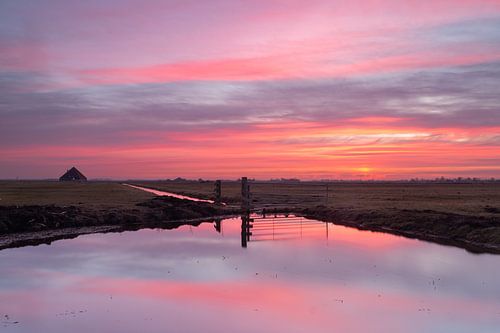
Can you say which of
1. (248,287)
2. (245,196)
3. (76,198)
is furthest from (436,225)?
(76,198)

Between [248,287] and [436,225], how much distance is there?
14.8m

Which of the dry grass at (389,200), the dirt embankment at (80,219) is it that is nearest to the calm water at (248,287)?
the dirt embankment at (80,219)

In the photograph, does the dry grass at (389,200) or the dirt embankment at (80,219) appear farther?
the dry grass at (389,200)

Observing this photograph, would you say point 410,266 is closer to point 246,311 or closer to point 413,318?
point 413,318

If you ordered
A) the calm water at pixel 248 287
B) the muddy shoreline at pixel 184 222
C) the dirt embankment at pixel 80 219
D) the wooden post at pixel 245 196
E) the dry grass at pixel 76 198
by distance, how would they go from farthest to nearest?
the dry grass at pixel 76 198
the wooden post at pixel 245 196
the dirt embankment at pixel 80 219
the muddy shoreline at pixel 184 222
the calm water at pixel 248 287

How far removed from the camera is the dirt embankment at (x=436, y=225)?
2025 cm

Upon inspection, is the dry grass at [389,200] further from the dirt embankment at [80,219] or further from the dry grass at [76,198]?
the dry grass at [76,198]

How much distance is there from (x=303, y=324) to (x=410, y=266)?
7501 millimetres

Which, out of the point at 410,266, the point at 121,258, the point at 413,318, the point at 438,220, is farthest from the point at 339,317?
the point at 438,220

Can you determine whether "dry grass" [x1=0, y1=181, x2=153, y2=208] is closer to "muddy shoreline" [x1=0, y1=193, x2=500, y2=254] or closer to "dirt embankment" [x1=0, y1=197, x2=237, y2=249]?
"dirt embankment" [x1=0, y1=197, x2=237, y2=249]

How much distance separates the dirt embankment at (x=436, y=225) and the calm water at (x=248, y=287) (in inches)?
77.6

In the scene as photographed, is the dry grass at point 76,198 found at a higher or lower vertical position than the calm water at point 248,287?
higher

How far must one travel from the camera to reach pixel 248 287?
1273cm

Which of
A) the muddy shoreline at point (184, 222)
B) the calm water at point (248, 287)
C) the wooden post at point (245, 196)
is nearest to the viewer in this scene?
the calm water at point (248, 287)
